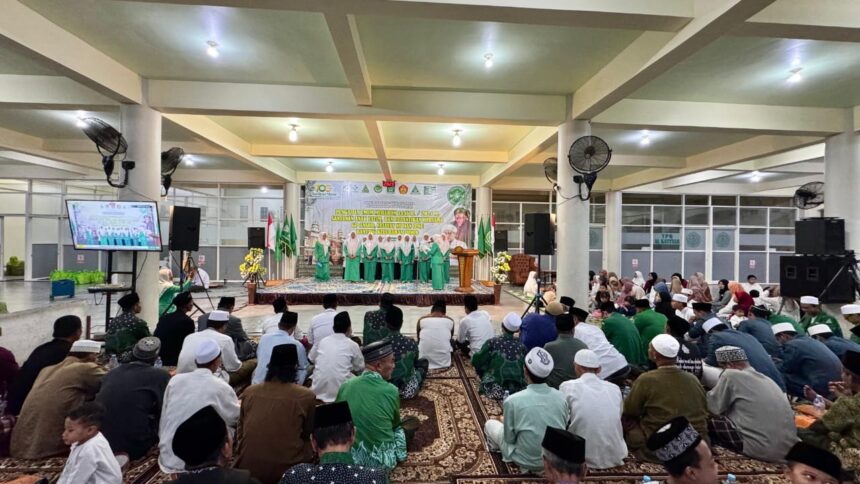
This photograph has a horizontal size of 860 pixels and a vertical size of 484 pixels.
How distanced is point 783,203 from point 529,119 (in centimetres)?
1489

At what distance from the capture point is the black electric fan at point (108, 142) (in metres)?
5.27

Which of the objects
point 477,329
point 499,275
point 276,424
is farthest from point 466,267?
point 276,424

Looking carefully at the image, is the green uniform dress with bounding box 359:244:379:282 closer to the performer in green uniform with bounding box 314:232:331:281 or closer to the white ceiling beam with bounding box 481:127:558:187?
the performer in green uniform with bounding box 314:232:331:281

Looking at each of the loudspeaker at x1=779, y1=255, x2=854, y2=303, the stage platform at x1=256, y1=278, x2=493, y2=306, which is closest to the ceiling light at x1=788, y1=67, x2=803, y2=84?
the loudspeaker at x1=779, y1=255, x2=854, y2=303

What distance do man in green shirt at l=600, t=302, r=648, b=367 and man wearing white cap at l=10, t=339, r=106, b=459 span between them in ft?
15.4

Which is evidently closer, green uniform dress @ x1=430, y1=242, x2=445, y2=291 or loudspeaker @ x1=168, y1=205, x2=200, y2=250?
loudspeaker @ x1=168, y1=205, x2=200, y2=250

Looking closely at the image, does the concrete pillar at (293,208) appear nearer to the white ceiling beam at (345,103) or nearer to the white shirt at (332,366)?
the white ceiling beam at (345,103)

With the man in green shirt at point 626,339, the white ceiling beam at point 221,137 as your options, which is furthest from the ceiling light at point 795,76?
the white ceiling beam at point 221,137

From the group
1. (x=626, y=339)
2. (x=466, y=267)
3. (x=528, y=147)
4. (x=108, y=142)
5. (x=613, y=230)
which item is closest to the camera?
(x=626, y=339)

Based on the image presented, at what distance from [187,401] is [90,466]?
1.73 feet

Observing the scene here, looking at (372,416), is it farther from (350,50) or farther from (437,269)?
(437,269)

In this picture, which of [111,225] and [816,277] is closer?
[111,225]

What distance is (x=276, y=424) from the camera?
2.32 metres

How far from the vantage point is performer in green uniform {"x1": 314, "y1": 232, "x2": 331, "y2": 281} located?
11984 mm
